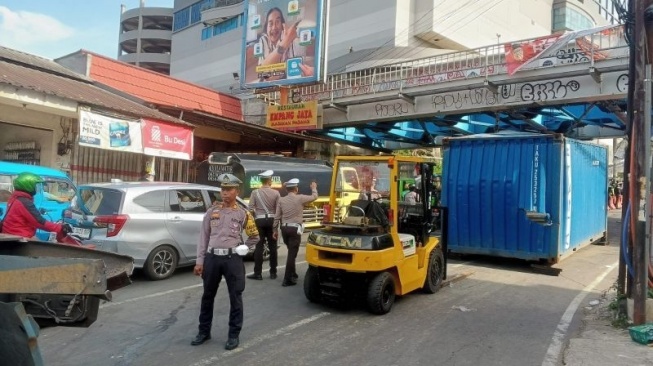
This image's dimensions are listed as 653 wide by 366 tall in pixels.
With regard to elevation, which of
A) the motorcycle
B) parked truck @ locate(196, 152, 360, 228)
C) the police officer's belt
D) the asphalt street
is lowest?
the asphalt street

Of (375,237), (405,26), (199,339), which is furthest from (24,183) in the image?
(405,26)

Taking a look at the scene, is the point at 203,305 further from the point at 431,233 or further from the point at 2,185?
the point at 2,185

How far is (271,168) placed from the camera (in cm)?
1451

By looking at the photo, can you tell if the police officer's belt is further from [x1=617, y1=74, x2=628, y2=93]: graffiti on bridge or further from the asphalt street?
[x1=617, y1=74, x2=628, y2=93]: graffiti on bridge

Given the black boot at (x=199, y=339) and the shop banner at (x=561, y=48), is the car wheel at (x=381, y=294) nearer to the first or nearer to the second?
the black boot at (x=199, y=339)

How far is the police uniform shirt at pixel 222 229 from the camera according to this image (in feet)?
16.6

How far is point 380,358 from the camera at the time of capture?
4.87 metres

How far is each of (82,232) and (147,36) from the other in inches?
2953

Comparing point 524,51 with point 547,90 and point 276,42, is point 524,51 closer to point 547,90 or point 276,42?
point 547,90

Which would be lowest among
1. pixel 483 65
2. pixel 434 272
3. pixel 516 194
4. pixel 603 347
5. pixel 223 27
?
pixel 603 347

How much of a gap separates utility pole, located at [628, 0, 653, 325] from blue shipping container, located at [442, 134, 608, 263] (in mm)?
3747

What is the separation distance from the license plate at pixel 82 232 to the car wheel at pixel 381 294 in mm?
4472

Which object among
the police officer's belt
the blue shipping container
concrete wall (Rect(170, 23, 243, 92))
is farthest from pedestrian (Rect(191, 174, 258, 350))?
concrete wall (Rect(170, 23, 243, 92))

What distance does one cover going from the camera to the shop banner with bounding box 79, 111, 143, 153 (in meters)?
12.5
